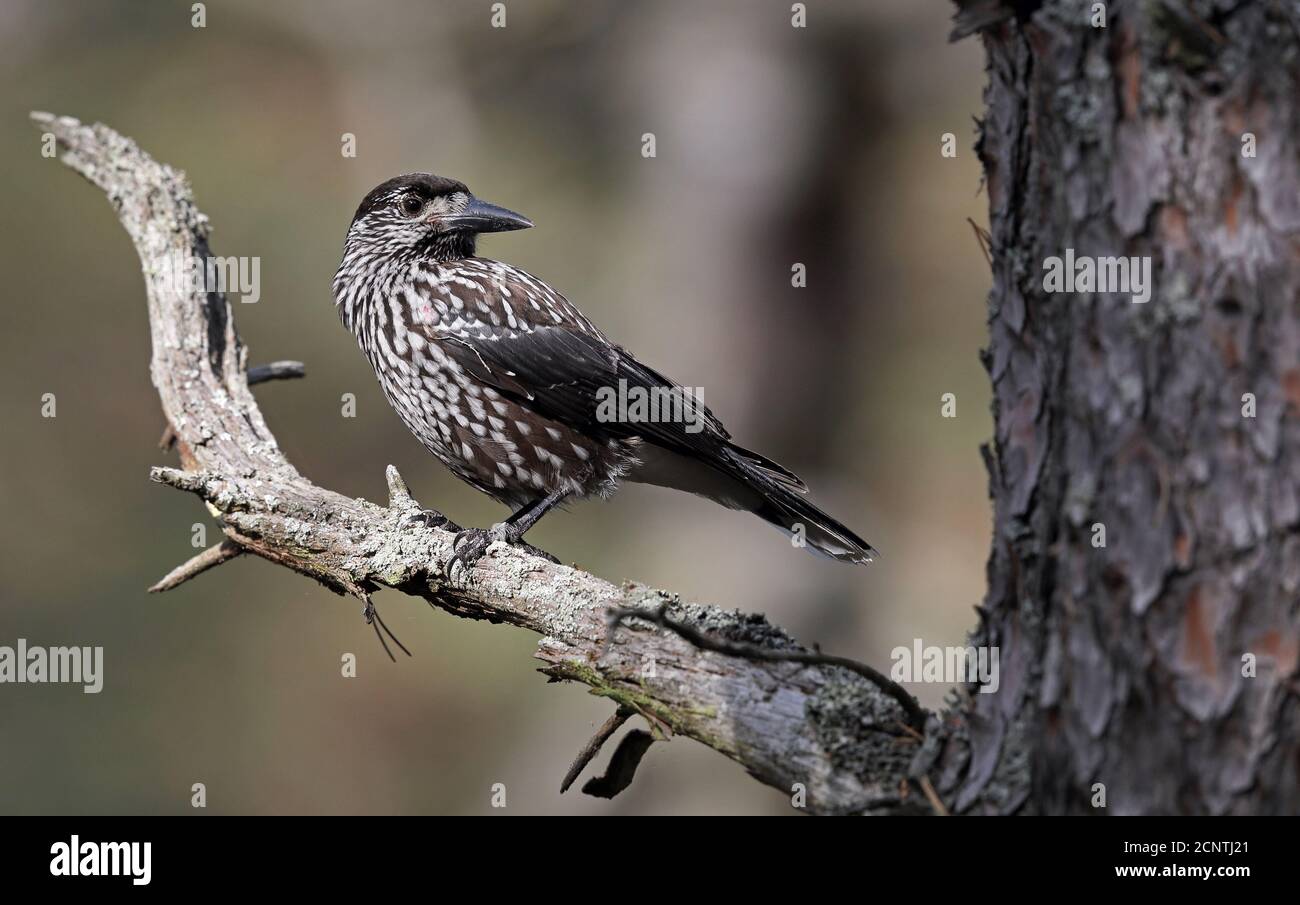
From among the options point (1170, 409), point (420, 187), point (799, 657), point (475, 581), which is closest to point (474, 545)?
point (475, 581)

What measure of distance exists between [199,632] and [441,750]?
2.50m

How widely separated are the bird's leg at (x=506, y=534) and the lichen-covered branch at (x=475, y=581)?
0.04 meters

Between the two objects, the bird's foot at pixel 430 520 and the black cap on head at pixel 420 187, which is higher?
the black cap on head at pixel 420 187

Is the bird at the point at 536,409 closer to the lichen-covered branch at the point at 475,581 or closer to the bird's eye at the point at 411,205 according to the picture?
the bird's eye at the point at 411,205

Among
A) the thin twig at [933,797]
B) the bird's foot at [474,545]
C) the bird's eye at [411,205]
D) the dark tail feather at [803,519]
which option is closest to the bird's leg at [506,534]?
the bird's foot at [474,545]

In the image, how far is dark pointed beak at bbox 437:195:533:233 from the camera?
186 inches

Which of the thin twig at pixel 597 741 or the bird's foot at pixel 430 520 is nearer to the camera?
the thin twig at pixel 597 741

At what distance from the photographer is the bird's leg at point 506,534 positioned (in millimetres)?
3521

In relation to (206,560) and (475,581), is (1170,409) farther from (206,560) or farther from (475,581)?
(206,560)

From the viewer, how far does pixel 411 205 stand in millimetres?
4898

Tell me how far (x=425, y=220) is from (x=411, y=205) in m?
0.11

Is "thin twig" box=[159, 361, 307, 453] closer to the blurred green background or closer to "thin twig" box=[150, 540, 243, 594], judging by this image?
"thin twig" box=[150, 540, 243, 594]
